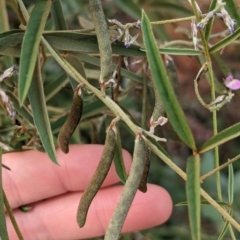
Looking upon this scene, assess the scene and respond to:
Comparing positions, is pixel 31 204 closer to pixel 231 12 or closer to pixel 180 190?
pixel 180 190

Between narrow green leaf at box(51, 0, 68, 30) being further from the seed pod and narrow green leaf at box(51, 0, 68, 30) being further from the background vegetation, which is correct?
the seed pod

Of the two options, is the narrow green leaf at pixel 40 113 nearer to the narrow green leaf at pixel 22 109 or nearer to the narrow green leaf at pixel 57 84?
the narrow green leaf at pixel 22 109

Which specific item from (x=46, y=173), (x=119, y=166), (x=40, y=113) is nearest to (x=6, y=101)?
(x=40, y=113)

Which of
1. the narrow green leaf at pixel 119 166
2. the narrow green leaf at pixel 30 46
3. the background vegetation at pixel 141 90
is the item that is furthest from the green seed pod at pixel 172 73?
the narrow green leaf at pixel 30 46

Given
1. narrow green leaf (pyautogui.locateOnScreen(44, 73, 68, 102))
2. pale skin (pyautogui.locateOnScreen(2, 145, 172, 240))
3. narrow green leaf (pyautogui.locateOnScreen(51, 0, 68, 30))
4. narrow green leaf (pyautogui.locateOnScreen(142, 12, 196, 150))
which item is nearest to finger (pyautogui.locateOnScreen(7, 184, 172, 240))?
pale skin (pyautogui.locateOnScreen(2, 145, 172, 240))

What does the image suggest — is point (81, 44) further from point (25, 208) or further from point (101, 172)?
point (25, 208)

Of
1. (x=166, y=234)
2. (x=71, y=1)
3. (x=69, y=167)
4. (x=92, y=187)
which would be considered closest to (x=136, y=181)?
(x=92, y=187)
